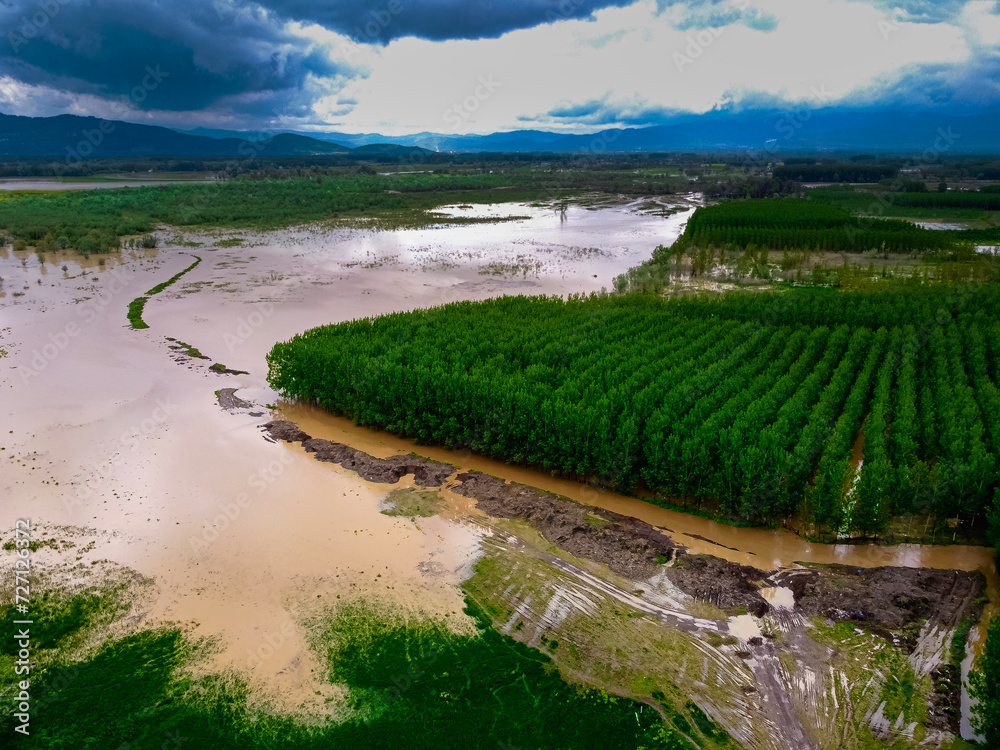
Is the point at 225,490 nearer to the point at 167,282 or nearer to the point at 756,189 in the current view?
the point at 167,282

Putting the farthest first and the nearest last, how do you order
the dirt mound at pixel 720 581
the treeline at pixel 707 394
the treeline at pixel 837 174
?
the treeline at pixel 837 174
the treeline at pixel 707 394
the dirt mound at pixel 720 581

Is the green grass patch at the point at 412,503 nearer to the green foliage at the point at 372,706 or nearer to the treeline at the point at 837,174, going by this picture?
the green foliage at the point at 372,706

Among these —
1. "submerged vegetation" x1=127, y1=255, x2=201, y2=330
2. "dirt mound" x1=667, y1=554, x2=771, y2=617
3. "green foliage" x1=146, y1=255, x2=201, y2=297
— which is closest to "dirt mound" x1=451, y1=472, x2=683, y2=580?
"dirt mound" x1=667, y1=554, x2=771, y2=617

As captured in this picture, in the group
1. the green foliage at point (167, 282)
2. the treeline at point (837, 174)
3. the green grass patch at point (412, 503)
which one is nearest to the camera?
the green grass patch at point (412, 503)

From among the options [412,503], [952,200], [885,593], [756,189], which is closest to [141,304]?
[412,503]

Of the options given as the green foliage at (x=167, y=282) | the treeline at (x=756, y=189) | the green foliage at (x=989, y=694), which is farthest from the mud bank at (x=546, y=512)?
the treeline at (x=756, y=189)

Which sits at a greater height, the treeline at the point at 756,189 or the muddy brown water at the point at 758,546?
the treeline at the point at 756,189

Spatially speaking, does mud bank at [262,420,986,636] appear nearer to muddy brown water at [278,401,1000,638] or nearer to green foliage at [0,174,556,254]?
muddy brown water at [278,401,1000,638]

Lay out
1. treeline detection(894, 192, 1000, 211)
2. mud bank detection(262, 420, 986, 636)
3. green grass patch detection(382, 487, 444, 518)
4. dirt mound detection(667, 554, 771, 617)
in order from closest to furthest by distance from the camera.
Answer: mud bank detection(262, 420, 986, 636) → dirt mound detection(667, 554, 771, 617) → green grass patch detection(382, 487, 444, 518) → treeline detection(894, 192, 1000, 211)
